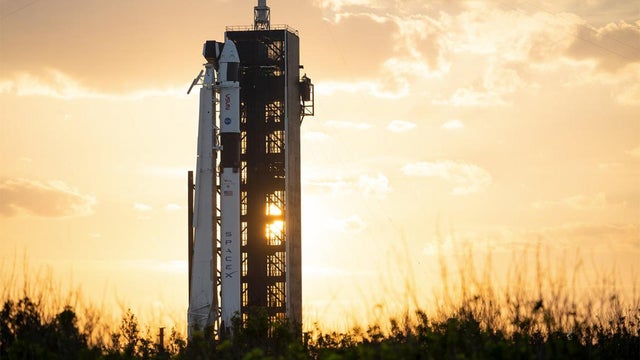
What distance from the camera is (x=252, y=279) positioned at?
2589 inches

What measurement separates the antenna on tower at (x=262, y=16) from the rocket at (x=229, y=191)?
12174 mm

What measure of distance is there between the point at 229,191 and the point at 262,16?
16.5 metres

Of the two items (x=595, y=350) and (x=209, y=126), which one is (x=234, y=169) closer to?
(x=209, y=126)

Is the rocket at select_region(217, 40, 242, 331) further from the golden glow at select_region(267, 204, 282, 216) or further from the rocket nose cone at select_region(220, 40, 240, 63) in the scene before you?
the golden glow at select_region(267, 204, 282, 216)

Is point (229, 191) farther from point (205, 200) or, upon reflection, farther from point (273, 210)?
point (273, 210)

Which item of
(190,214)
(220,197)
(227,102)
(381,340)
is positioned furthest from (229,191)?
(381,340)

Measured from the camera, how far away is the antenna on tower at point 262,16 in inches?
2643

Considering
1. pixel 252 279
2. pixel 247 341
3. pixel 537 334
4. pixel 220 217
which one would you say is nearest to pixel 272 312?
pixel 252 279

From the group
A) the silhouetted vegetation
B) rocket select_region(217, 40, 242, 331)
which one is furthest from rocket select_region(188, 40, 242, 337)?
the silhouetted vegetation

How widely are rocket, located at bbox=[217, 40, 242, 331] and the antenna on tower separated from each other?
39.9ft

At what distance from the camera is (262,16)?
222ft

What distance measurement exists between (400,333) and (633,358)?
6596mm

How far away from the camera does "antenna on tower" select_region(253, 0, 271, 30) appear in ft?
220

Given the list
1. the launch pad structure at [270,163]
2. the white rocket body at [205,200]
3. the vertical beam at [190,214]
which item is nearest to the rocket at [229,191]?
the white rocket body at [205,200]
